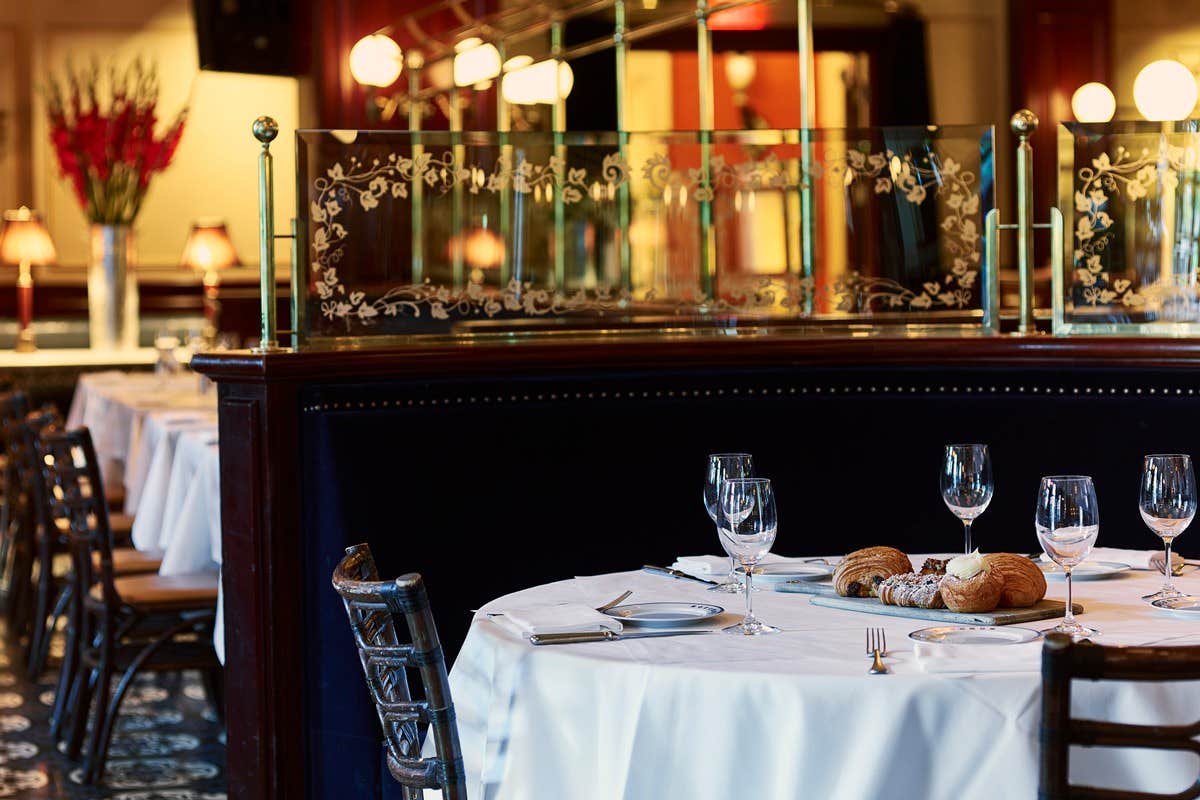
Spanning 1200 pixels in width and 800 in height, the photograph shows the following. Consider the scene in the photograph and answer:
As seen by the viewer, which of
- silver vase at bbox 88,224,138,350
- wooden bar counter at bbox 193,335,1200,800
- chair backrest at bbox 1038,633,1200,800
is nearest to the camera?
chair backrest at bbox 1038,633,1200,800

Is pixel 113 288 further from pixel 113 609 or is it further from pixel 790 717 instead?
pixel 790 717

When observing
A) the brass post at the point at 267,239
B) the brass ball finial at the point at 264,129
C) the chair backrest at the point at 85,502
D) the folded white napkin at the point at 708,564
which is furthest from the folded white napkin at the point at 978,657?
the chair backrest at the point at 85,502

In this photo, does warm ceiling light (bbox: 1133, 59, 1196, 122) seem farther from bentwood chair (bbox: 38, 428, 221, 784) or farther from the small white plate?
the small white plate

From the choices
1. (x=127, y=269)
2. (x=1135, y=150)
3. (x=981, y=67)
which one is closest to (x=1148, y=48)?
(x=981, y=67)

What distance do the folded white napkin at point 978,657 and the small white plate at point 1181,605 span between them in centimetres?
27

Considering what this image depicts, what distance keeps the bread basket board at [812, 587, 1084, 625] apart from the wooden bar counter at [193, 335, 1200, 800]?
4.52 feet

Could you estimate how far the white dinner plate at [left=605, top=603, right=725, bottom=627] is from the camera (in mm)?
2133

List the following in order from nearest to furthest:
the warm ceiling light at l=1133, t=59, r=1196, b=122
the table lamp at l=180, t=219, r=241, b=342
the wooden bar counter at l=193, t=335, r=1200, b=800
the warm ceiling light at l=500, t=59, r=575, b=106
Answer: the wooden bar counter at l=193, t=335, r=1200, b=800 < the warm ceiling light at l=500, t=59, r=575, b=106 < the warm ceiling light at l=1133, t=59, r=1196, b=122 < the table lamp at l=180, t=219, r=241, b=342

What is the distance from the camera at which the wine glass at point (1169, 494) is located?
2.21 meters

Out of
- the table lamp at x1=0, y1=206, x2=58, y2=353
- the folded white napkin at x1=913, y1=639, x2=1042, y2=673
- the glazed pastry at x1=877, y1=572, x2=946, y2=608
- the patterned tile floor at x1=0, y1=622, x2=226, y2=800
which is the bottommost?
the patterned tile floor at x1=0, y1=622, x2=226, y2=800

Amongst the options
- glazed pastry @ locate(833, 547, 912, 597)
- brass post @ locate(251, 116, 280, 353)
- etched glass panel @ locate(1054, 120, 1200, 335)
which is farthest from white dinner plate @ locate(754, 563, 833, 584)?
etched glass panel @ locate(1054, 120, 1200, 335)

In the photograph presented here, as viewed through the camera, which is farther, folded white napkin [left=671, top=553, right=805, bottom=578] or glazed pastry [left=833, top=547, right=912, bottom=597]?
folded white napkin [left=671, top=553, right=805, bottom=578]

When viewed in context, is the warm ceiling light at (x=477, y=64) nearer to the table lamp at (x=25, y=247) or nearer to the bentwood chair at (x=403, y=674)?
the table lamp at (x=25, y=247)

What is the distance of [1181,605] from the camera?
7.22 ft
